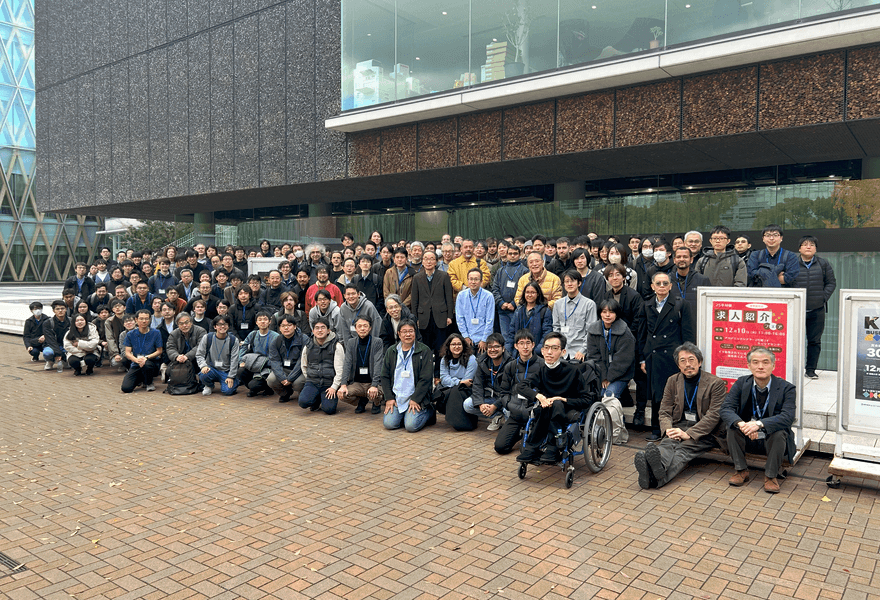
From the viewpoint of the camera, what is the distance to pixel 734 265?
318 inches

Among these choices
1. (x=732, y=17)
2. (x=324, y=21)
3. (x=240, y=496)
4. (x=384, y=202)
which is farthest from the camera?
(x=384, y=202)

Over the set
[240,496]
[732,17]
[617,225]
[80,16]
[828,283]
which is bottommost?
[240,496]

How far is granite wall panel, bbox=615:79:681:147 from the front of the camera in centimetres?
1135

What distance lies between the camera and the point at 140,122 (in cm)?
2141

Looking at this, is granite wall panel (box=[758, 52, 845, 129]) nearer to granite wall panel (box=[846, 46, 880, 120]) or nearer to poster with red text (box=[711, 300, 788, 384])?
granite wall panel (box=[846, 46, 880, 120])

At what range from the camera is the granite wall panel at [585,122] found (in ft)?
39.9

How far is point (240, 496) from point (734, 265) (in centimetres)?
658

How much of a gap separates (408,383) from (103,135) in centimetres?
2006

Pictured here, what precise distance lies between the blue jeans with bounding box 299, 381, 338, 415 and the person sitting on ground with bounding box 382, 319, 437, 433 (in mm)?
1005

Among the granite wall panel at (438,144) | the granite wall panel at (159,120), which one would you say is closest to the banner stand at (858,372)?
the granite wall panel at (438,144)

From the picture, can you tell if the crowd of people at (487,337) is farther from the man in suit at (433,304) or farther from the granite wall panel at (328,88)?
the granite wall panel at (328,88)

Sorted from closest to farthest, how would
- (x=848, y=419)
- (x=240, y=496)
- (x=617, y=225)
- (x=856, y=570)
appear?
(x=856, y=570), (x=240, y=496), (x=848, y=419), (x=617, y=225)

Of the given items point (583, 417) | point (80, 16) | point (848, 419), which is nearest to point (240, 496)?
point (583, 417)

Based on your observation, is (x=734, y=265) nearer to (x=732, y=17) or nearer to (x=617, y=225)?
(x=732, y=17)
